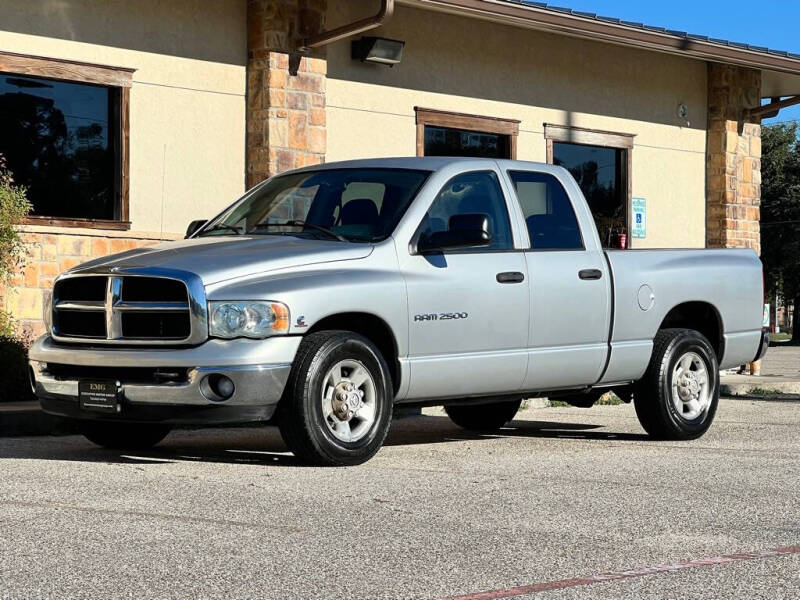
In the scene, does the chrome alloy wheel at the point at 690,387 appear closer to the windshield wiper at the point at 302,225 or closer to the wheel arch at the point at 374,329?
the wheel arch at the point at 374,329

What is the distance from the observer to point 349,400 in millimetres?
8461

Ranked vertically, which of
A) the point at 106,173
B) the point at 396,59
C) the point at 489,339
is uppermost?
the point at 396,59

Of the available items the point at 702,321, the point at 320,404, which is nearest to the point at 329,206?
the point at 320,404

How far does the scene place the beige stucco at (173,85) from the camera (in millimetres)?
14281

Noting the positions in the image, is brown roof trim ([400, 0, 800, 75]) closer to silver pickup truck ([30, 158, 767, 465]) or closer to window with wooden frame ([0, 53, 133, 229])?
window with wooden frame ([0, 53, 133, 229])

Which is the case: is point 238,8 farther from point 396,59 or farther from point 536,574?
point 536,574

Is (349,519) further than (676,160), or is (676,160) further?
(676,160)

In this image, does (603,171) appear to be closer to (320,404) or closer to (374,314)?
(374,314)

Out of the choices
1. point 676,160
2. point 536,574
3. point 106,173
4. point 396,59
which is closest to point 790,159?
point 676,160

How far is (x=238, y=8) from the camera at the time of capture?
15.4 metres

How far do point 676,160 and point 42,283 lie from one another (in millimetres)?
10491

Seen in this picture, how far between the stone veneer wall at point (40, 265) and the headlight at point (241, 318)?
18.7 feet

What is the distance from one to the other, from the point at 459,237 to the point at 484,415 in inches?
111

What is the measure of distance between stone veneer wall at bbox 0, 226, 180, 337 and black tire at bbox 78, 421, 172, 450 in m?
4.34
